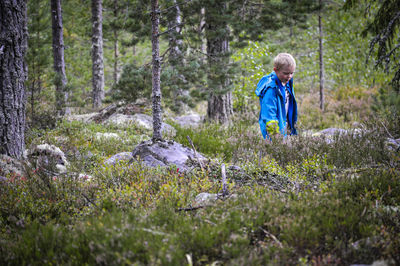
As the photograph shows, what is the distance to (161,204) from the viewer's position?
2.79 m

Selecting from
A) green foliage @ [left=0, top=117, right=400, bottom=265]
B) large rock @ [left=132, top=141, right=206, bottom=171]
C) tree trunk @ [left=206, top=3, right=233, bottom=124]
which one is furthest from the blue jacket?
tree trunk @ [left=206, top=3, right=233, bottom=124]

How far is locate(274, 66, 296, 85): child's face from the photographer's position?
4.62 meters

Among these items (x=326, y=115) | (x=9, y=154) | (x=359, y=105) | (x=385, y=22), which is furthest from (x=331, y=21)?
(x=9, y=154)

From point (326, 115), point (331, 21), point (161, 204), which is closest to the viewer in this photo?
point (161, 204)

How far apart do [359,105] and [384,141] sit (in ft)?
31.5

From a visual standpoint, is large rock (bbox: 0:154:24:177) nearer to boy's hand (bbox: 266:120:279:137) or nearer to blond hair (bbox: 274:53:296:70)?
boy's hand (bbox: 266:120:279:137)

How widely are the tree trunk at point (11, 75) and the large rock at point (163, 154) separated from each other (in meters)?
2.21

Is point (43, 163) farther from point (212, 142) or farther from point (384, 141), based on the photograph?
point (384, 141)

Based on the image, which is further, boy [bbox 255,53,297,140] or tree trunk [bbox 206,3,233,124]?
tree trunk [bbox 206,3,233,124]

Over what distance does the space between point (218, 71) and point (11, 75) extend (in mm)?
5080

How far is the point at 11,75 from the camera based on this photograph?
4938mm

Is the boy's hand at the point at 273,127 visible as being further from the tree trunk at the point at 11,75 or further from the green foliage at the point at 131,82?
the tree trunk at the point at 11,75

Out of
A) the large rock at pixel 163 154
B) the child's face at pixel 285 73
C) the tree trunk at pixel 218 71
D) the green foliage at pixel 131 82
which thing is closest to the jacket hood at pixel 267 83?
the child's face at pixel 285 73

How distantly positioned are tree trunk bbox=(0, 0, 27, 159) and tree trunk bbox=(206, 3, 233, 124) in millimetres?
4020
